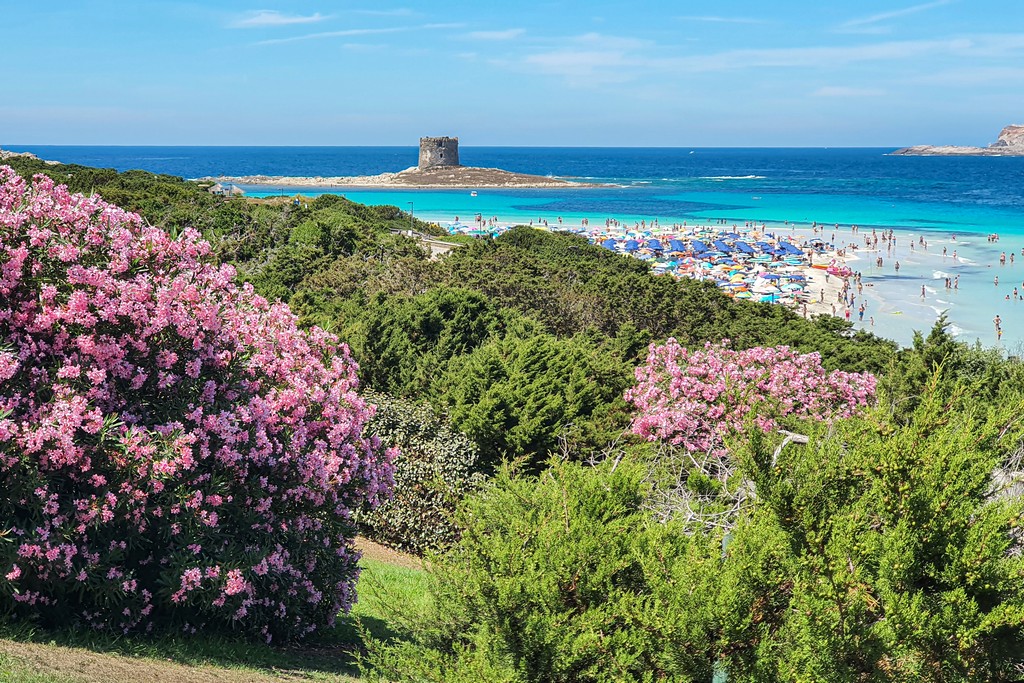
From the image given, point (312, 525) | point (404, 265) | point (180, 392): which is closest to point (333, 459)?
point (312, 525)

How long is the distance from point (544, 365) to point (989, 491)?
1067 centimetres

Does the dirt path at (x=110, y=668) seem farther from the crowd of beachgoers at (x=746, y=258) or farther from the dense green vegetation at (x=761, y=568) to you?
the crowd of beachgoers at (x=746, y=258)

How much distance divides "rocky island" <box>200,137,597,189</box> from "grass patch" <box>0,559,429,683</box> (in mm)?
127667

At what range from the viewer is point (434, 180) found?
139 meters

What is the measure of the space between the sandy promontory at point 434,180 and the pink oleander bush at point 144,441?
127045 mm

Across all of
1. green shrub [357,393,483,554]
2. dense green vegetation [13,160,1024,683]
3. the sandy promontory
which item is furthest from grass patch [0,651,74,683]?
the sandy promontory

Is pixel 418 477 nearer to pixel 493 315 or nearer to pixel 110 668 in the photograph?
pixel 493 315

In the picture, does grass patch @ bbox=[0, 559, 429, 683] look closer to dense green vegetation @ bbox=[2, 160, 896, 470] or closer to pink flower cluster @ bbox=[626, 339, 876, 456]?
dense green vegetation @ bbox=[2, 160, 896, 470]

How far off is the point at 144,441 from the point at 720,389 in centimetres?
951

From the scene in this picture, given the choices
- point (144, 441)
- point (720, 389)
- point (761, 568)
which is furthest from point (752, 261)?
point (761, 568)

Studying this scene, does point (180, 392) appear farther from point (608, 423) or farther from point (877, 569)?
point (608, 423)

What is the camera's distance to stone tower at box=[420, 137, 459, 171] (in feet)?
499

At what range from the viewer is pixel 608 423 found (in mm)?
15180

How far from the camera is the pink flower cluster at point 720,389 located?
13625 mm
